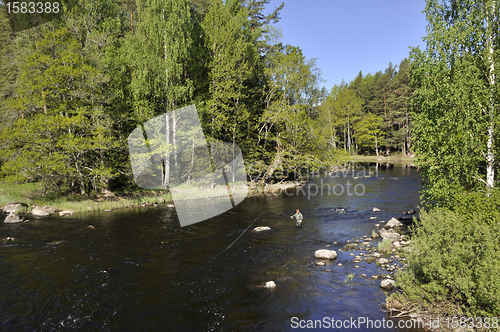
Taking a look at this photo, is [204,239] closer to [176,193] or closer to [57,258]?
[57,258]

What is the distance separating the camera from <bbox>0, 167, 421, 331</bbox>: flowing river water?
31.4 ft

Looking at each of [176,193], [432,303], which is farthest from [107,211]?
[432,303]

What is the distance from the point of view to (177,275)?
12.7 metres

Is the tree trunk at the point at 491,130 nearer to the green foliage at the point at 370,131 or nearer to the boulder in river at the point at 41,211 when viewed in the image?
the boulder in river at the point at 41,211

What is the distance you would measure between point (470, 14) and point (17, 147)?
1431 inches

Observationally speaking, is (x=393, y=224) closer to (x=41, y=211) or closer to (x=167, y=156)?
(x=167, y=156)

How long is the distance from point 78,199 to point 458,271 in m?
29.9

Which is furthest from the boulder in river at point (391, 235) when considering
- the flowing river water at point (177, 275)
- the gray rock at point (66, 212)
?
the gray rock at point (66, 212)

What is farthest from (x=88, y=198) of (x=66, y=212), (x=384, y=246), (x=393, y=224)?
(x=393, y=224)

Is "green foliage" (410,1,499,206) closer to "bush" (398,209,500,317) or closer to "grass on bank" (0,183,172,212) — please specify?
"bush" (398,209,500,317)

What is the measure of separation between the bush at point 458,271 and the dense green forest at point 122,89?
26000 millimetres

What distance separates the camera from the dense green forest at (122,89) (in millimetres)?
25547

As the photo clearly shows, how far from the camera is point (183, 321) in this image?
9375 millimetres

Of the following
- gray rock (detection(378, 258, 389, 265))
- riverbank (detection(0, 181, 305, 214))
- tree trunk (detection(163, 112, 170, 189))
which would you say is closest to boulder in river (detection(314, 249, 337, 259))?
gray rock (detection(378, 258, 389, 265))
